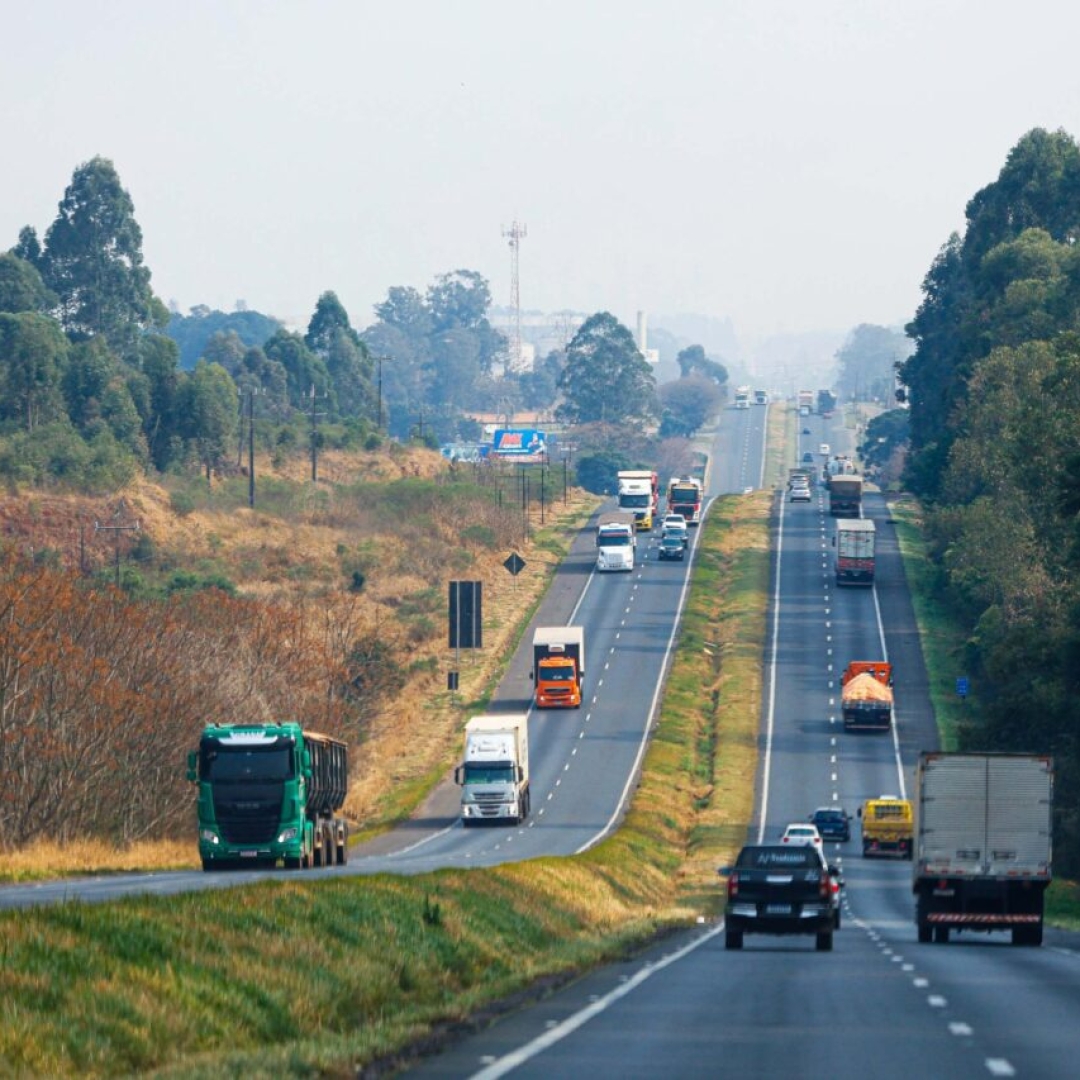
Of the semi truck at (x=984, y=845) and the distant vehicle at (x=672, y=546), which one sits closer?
the semi truck at (x=984, y=845)

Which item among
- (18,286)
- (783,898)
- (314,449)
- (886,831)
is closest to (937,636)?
(886,831)

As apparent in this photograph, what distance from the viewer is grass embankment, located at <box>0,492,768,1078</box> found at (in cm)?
1625

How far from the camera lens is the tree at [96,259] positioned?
175m

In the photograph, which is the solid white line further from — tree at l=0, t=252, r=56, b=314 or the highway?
tree at l=0, t=252, r=56, b=314

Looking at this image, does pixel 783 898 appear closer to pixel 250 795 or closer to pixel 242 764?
pixel 250 795

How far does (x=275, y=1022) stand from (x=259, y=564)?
397 feet

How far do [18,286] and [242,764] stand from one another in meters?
125

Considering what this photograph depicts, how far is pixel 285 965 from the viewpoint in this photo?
2064 centimetres

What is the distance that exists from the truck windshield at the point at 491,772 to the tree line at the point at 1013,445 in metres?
17.1

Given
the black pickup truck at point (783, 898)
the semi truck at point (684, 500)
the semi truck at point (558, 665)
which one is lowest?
the semi truck at point (558, 665)

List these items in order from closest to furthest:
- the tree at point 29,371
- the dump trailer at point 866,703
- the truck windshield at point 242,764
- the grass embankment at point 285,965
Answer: the grass embankment at point 285,965, the truck windshield at point 242,764, the dump trailer at point 866,703, the tree at point 29,371

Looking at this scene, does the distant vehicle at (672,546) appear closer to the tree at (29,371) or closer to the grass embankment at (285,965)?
the tree at (29,371)

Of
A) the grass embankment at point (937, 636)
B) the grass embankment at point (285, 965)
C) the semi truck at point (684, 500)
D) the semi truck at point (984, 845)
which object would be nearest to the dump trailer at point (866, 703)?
the grass embankment at point (937, 636)

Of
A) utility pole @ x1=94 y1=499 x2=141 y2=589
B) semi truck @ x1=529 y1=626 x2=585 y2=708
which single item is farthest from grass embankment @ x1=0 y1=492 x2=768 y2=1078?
utility pole @ x1=94 y1=499 x2=141 y2=589
